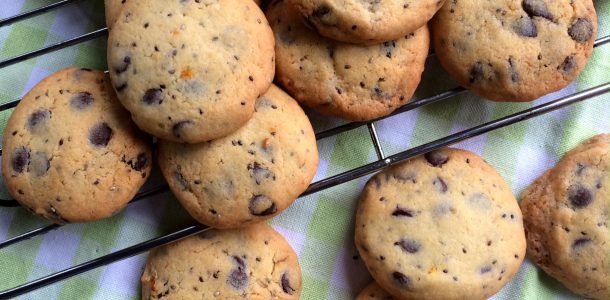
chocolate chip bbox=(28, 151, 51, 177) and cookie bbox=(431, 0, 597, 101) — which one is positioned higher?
cookie bbox=(431, 0, 597, 101)

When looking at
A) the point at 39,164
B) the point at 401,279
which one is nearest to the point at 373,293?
the point at 401,279

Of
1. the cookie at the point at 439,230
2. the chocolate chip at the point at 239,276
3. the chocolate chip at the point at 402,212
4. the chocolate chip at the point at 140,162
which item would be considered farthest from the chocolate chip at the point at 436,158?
the chocolate chip at the point at 140,162

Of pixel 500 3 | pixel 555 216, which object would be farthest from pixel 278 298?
pixel 500 3

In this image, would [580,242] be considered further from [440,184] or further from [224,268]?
[224,268]

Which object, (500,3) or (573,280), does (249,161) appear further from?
(573,280)

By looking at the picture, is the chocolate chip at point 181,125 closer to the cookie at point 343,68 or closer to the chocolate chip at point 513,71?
the cookie at point 343,68

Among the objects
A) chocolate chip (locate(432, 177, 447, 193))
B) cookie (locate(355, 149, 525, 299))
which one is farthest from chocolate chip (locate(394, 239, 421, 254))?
chocolate chip (locate(432, 177, 447, 193))

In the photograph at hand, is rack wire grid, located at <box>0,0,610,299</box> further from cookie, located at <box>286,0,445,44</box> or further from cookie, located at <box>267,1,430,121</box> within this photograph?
cookie, located at <box>286,0,445,44</box>
